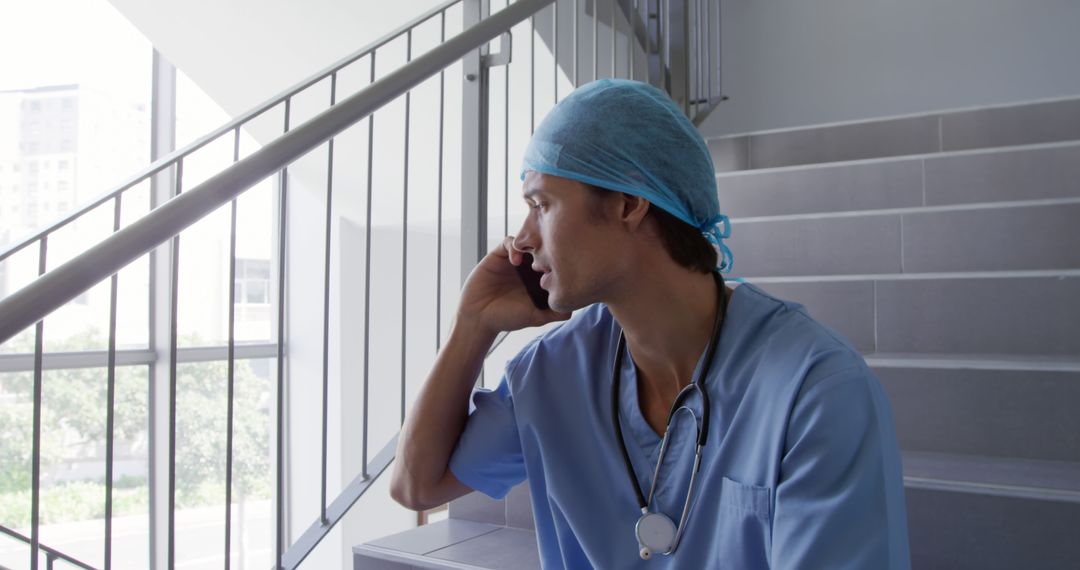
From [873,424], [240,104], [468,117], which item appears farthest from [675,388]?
[240,104]

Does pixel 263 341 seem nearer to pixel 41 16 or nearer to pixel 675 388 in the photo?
pixel 41 16

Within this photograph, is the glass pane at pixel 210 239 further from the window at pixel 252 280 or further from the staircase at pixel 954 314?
the staircase at pixel 954 314

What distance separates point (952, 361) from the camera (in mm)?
1684

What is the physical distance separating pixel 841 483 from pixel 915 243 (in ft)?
5.10

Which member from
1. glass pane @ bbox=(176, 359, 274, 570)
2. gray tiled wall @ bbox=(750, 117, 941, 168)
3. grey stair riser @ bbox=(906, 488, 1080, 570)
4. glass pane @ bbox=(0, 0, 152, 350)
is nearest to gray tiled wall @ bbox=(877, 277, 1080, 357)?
grey stair riser @ bbox=(906, 488, 1080, 570)

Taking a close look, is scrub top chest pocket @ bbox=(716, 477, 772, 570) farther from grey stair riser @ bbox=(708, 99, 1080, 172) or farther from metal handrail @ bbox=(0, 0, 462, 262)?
grey stair riser @ bbox=(708, 99, 1080, 172)

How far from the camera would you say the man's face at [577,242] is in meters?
1.07

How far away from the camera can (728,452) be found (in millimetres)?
966

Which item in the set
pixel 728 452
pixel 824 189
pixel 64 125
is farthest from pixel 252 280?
pixel 728 452

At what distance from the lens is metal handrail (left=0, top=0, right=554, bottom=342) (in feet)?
2.89

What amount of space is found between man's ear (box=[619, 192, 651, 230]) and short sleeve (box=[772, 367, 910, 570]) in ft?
1.00

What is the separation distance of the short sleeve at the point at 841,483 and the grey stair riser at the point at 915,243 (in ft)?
4.80

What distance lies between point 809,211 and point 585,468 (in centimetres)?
183

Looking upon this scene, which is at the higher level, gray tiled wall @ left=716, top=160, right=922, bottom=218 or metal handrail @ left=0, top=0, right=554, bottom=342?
gray tiled wall @ left=716, top=160, right=922, bottom=218
